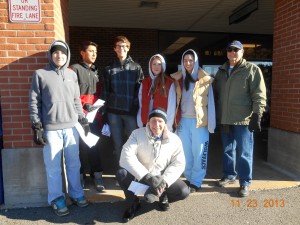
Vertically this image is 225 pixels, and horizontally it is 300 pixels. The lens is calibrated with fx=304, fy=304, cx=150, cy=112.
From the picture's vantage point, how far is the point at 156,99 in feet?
13.3

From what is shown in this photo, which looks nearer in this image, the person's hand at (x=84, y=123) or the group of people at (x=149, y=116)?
the group of people at (x=149, y=116)

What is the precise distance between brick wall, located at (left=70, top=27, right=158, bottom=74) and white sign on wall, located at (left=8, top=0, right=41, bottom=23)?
6117mm

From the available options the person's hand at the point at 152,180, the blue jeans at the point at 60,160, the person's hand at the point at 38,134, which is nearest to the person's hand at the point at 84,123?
the blue jeans at the point at 60,160

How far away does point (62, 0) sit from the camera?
4.33m

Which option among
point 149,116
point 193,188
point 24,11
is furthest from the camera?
point 193,188

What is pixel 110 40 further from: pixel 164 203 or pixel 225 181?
pixel 164 203

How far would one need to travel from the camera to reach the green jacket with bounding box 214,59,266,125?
3.88 meters

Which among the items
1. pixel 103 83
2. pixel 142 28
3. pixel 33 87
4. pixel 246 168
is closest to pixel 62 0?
pixel 103 83

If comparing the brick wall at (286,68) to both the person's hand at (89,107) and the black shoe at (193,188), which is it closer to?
the black shoe at (193,188)

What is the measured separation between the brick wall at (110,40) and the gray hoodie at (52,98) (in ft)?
21.1

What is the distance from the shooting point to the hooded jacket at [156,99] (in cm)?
403

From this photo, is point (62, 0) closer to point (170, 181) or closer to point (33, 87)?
point (33, 87)

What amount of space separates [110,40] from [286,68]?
244 inches

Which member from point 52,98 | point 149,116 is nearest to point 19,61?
point 52,98
